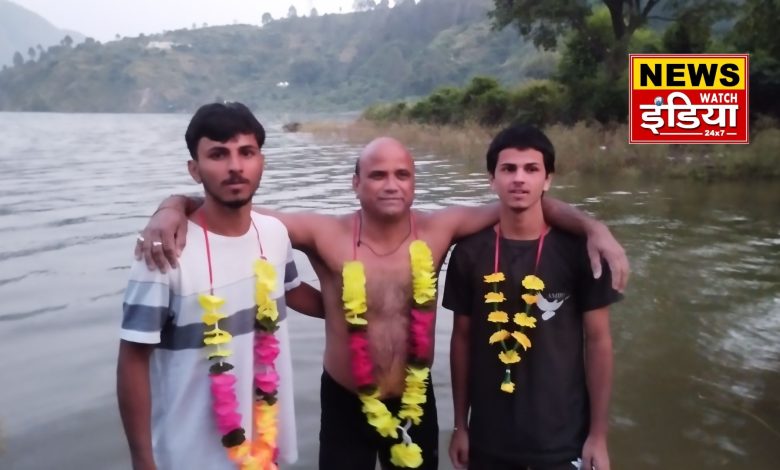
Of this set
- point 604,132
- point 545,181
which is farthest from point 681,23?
point 545,181

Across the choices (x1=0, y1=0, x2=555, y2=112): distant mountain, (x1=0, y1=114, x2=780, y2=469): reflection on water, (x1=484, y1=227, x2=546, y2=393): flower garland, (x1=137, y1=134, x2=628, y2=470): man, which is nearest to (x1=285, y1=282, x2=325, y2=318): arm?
(x1=137, y1=134, x2=628, y2=470): man

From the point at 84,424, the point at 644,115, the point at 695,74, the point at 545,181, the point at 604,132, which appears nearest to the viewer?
the point at 545,181

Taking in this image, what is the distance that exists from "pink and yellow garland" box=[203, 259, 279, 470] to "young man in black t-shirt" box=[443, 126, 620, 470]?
2.70ft

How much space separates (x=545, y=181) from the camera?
9.45 feet

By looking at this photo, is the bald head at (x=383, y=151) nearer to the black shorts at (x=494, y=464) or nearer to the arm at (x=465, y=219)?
the arm at (x=465, y=219)

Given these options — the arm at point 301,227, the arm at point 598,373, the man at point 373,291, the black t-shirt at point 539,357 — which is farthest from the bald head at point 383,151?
the arm at point 598,373

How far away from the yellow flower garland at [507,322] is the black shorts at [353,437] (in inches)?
19.4

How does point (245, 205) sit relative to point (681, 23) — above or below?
below

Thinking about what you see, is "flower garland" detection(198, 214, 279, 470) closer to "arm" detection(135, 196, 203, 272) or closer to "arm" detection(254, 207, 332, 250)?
"arm" detection(135, 196, 203, 272)

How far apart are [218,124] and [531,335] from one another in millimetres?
1463

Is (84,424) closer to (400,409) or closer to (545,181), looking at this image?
(400,409)

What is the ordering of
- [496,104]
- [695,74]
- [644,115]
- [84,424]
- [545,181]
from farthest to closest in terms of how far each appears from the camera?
[496,104], [644,115], [695,74], [84,424], [545,181]

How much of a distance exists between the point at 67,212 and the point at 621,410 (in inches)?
446

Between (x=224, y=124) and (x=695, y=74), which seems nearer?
(x=224, y=124)
